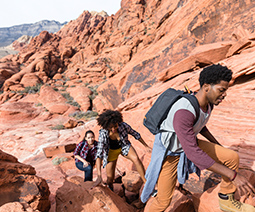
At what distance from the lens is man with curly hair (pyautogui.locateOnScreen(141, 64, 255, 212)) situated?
1.30 metres

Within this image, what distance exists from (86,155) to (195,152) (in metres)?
2.65

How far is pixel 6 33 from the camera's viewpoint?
111m

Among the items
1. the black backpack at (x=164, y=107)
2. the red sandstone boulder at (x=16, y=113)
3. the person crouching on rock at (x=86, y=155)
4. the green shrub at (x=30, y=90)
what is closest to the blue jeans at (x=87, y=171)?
the person crouching on rock at (x=86, y=155)

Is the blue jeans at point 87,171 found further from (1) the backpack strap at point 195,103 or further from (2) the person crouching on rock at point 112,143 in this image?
→ (1) the backpack strap at point 195,103

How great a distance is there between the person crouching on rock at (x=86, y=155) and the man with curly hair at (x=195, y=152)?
1.84 metres

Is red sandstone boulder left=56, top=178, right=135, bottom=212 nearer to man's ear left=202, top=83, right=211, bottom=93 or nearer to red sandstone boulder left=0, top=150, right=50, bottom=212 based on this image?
red sandstone boulder left=0, top=150, right=50, bottom=212

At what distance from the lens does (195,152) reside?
1308mm

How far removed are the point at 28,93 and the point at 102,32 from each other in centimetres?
2435

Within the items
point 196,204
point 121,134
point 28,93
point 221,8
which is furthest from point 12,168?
point 28,93

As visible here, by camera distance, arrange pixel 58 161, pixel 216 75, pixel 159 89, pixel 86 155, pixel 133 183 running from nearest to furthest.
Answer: pixel 216 75 → pixel 133 183 → pixel 86 155 → pixel 58 161 → pixel 159 89

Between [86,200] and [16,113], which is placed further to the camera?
[16,113]

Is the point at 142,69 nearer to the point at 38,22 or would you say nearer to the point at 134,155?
the point at 134,155

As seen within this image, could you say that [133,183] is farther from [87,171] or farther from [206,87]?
[206,87]

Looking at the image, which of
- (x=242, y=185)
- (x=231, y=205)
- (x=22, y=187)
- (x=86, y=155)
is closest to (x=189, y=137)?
(x=242, y=185)
